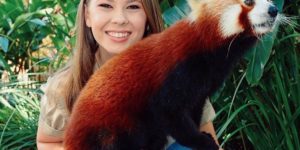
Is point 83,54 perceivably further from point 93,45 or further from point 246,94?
point 246,94

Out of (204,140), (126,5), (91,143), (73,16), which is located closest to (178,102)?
(204,140)

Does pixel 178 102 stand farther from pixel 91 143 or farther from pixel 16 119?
pixel 16 119

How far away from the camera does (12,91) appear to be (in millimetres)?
3510

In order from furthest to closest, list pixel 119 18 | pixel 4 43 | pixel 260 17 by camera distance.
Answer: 1. pixel 4 43
2. pixel 119 18
3. pixel 260 17

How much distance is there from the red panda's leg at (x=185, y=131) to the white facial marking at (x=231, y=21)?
0.30 meters

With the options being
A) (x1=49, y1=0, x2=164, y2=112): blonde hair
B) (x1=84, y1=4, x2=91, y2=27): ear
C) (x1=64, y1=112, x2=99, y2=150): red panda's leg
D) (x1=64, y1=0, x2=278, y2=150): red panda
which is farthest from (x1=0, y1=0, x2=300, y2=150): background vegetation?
(x1=64, y1=112, x2=99, y2=150): red panda's leg

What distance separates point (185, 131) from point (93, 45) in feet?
3.03

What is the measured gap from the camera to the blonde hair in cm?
243

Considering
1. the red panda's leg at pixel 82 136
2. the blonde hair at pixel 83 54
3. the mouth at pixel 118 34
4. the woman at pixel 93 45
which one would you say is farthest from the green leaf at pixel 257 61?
the red panda's leg at pixel 82 136

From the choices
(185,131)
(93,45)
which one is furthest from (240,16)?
(93,45)

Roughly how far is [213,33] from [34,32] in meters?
2.95

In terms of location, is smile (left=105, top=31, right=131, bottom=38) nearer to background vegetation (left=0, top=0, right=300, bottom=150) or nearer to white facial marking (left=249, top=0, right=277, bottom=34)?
background vegetation (left=0, top=0, right=300, bottom=150)

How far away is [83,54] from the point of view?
250 centimetres

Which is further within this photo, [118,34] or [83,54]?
[83,54]
